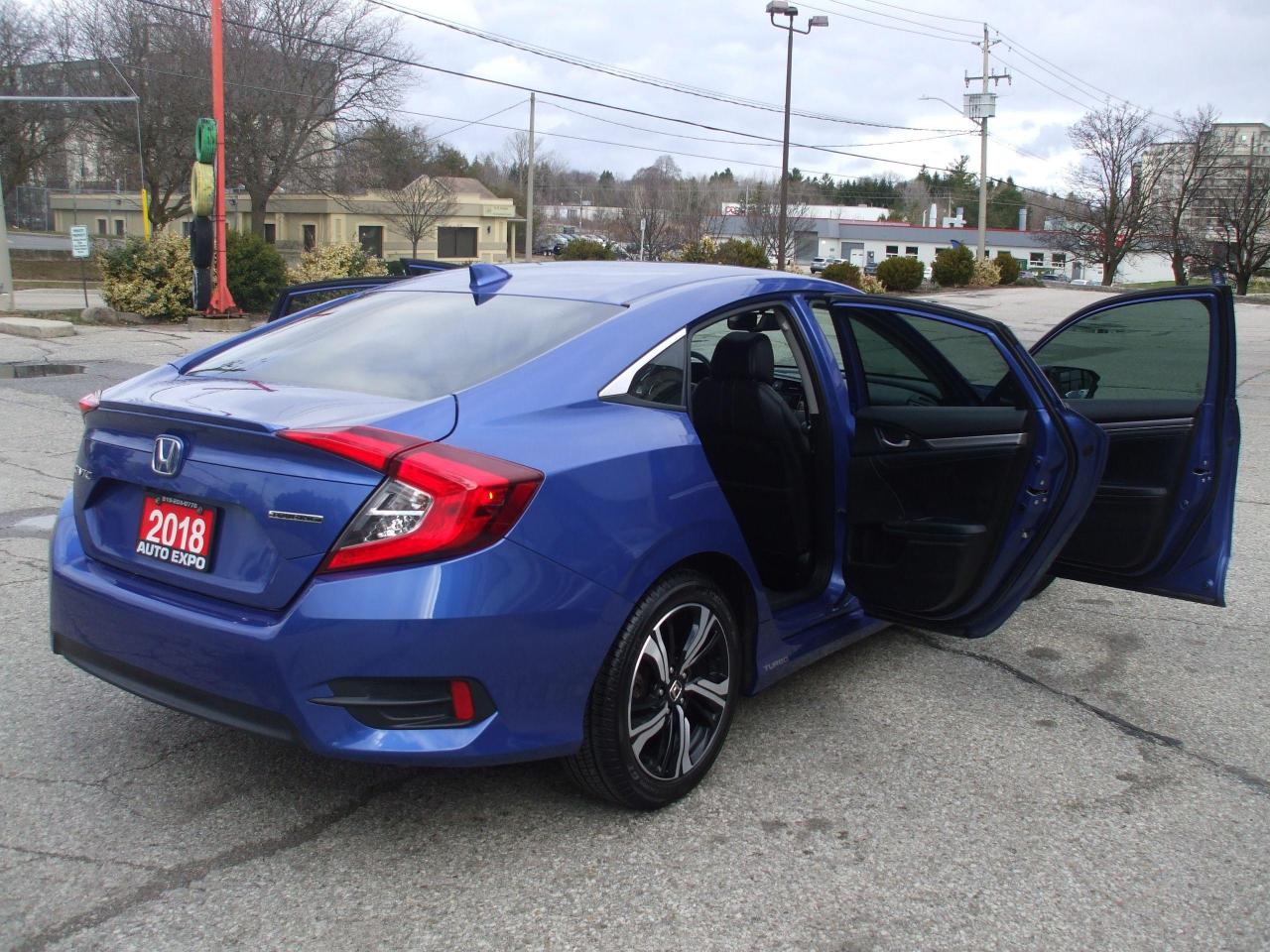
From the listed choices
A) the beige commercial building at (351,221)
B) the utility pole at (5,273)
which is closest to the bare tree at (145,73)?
the beige commercial building at (351,221)

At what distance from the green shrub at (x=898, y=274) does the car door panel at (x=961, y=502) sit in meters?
31.5

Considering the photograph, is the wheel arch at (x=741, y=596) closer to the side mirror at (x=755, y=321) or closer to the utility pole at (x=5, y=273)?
the side mirror at (x=755, y=321)

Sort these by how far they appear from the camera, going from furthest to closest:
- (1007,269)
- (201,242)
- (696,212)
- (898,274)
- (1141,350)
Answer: (696,212)
(1007,269)
(898,274)
(201,242)
(1141,350)

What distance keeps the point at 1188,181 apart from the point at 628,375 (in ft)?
203

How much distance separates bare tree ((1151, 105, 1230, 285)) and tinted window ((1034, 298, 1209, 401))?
55.6 metres

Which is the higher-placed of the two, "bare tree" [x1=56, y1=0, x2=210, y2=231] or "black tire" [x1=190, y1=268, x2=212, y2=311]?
"bare tree" [x1=56, y1=0, x2=210, y2=231]

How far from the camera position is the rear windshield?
321 centimetres

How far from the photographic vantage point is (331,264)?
2417 centimetres

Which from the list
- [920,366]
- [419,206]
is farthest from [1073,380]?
[419,206]

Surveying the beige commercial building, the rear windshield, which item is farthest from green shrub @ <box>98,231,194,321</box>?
the beige commercial building

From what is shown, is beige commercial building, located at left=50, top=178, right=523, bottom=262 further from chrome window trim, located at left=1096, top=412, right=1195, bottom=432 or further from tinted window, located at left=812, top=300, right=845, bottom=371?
chrome window trim, located at left=1096, top=412, right=1195, bottom=432

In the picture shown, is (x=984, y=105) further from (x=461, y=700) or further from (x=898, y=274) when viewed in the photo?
(x=461, y=700)

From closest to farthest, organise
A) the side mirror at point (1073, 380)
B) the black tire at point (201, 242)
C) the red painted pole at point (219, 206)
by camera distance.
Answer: the side mirror at point (1073, 380) < the black tire at point (201, 242) < the red painted pole at point (219, 206)

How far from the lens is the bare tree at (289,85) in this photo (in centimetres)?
3972
